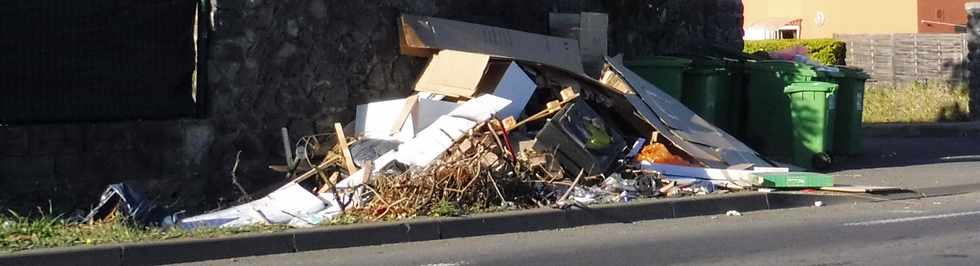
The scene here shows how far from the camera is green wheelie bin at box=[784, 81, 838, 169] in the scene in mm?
14352

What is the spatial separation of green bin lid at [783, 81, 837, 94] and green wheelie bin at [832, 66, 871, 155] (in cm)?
114

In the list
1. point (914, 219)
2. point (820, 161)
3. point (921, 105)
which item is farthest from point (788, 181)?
point (921, 105)

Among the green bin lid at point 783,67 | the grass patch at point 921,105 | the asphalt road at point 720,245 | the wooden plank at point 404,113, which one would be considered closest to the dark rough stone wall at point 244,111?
the wooden plank at point 404,113

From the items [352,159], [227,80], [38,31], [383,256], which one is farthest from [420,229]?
[38,31]

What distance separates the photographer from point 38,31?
10.7 m

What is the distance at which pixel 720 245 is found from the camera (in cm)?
958

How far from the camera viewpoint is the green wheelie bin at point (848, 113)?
50.9 feet

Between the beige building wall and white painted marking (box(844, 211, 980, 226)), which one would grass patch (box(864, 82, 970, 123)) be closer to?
the beige building wall

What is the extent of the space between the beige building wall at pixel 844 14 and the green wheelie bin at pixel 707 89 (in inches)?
702

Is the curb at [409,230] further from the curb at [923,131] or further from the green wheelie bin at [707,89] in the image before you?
the curb at [923,131]

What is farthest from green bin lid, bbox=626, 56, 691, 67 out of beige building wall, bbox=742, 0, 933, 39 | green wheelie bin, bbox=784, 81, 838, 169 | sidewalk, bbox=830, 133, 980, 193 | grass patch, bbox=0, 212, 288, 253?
beige building wall, bbox=742, 0, 933, 39

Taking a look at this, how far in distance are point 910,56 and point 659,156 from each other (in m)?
12.7

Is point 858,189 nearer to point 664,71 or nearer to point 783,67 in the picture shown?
point 783,67

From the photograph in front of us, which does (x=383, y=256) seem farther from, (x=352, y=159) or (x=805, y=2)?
(x=805, y=2)
